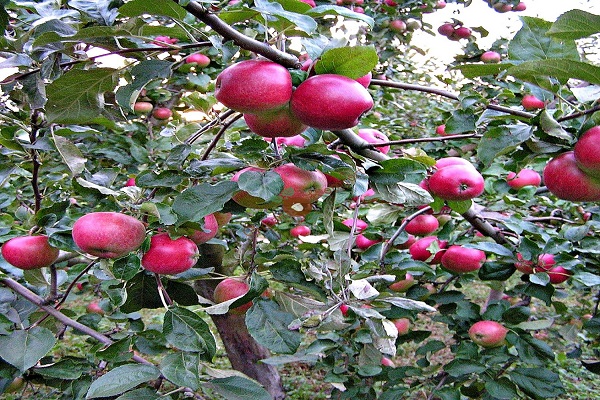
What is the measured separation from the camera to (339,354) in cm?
195

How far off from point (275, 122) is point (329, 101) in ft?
0.44

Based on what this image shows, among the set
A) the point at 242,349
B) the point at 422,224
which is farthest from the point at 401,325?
the point at 242,349

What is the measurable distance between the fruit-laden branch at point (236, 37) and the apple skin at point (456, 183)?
1.53ft

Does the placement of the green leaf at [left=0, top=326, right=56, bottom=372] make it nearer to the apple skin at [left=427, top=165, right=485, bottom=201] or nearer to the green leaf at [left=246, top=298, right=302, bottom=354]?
the green leaf at [left=246, top=298, right=302, bottom=354]

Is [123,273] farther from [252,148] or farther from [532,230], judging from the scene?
[532,230]

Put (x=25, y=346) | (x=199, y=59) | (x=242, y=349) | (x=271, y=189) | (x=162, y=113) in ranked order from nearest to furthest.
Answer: (x=271, y=189), (x=25, y=346), (x=242, y=349), (x=199, y=59), (x=162, y=113)

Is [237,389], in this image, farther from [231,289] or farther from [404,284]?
[404,284]

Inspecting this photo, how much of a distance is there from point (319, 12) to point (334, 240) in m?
0.66

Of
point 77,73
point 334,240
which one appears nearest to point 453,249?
point 334,240

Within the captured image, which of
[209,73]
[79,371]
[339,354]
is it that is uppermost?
[209,73]

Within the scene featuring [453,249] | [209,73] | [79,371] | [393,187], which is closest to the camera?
[393,187]

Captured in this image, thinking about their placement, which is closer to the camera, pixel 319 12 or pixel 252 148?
pixel 319 12

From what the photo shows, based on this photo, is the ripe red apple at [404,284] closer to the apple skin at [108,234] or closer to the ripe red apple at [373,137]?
the ripe red apple at [373,137]

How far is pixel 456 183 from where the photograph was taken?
110 cm
